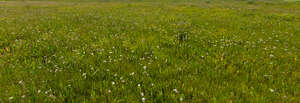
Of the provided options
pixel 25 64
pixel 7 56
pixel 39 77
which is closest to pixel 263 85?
pixel 39 77

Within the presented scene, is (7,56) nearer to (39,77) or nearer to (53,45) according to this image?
(53,45)

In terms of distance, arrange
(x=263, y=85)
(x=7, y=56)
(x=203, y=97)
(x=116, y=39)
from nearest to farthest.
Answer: (x=203, y=97), (x=263, y=85), (x=7, y=56), (x=116, y=39)

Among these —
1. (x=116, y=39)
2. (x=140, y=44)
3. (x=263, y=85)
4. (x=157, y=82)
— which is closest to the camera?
(x=263, y=85)

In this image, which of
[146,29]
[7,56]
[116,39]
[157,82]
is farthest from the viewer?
[146,29]

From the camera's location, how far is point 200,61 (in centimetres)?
493

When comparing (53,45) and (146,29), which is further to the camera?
(146,29)

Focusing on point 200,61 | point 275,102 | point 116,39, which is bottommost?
point 275,102

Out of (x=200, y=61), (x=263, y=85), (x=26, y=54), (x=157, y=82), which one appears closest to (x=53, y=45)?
(x=26, y=54)

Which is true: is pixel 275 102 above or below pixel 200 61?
below

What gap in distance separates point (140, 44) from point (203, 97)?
3.72 m

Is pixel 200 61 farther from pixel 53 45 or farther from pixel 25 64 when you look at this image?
pixel 53 45

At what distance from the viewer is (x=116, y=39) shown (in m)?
7.46

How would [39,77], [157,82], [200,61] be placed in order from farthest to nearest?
[200,61] < [39,77] < [157,82]

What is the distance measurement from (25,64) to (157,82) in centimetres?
389
